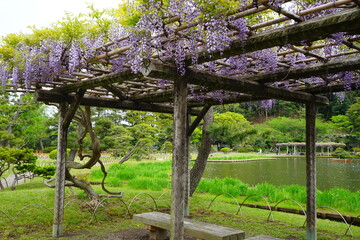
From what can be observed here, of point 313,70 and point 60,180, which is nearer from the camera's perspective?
point 313,70

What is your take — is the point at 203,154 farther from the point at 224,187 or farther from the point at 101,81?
the point at 101,81

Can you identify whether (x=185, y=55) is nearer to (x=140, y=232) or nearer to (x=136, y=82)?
(x=136, y=82)

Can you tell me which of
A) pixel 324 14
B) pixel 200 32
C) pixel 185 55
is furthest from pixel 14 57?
pixel 324 14

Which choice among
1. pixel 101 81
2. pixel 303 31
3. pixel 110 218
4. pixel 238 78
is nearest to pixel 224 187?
pixel 110 218

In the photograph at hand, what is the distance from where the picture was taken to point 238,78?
11.8ft

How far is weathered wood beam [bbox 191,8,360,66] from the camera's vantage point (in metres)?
1.98

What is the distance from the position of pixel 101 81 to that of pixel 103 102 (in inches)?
53.4

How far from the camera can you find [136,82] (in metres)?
4.36

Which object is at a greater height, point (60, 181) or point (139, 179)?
point (60, 181)

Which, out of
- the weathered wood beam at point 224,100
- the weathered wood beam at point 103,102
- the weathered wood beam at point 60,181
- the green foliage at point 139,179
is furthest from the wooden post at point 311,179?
the green foliage at point 139,179

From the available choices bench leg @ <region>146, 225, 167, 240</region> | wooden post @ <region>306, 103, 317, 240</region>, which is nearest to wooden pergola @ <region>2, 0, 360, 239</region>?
wooden post @ <region>306, 103, 317, 240</region>

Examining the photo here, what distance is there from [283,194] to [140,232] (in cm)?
408

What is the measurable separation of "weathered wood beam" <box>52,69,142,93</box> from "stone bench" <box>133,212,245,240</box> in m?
1.78

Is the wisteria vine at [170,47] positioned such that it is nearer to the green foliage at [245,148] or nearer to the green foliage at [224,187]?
the green foliage at [224,187]
